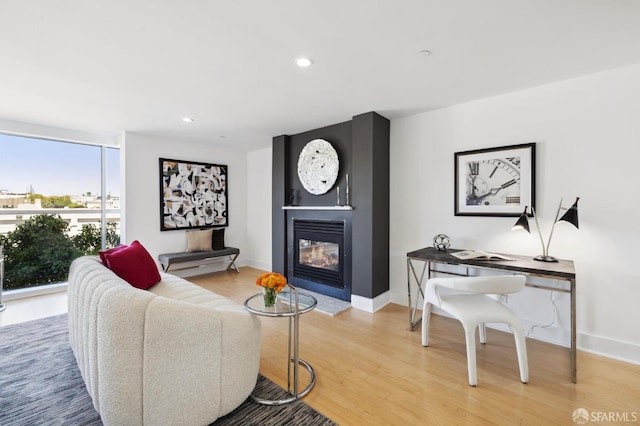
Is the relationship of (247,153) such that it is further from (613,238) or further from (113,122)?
(613,238)

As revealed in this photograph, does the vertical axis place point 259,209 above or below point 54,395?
above

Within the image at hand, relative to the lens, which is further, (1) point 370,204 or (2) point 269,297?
(1) point 370,204

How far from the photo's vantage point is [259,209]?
5723mm

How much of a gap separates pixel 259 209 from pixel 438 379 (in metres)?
4.37

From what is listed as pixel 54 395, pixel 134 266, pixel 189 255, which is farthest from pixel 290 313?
pixel 189 255

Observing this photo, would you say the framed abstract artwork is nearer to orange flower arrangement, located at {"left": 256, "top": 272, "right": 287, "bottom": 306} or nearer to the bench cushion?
the bench cushion

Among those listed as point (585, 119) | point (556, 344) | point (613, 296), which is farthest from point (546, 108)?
point (556, 344)

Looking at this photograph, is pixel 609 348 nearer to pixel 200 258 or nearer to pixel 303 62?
pixel 303 62

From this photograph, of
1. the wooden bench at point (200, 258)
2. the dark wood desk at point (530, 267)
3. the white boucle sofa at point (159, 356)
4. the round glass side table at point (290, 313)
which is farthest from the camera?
the wooden bench at point (200, 258)

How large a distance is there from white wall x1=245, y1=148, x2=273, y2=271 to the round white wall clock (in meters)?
1.41

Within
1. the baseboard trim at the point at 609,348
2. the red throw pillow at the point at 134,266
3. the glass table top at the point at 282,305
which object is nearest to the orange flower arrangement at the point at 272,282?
the glass table top at the point at 282,305

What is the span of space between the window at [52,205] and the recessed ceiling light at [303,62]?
3969 millimetres

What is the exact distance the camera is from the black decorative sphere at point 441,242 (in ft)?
10.2

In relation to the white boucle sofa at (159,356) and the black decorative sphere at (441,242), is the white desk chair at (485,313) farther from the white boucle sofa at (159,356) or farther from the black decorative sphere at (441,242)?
the white boucle sofa at (159,356)
